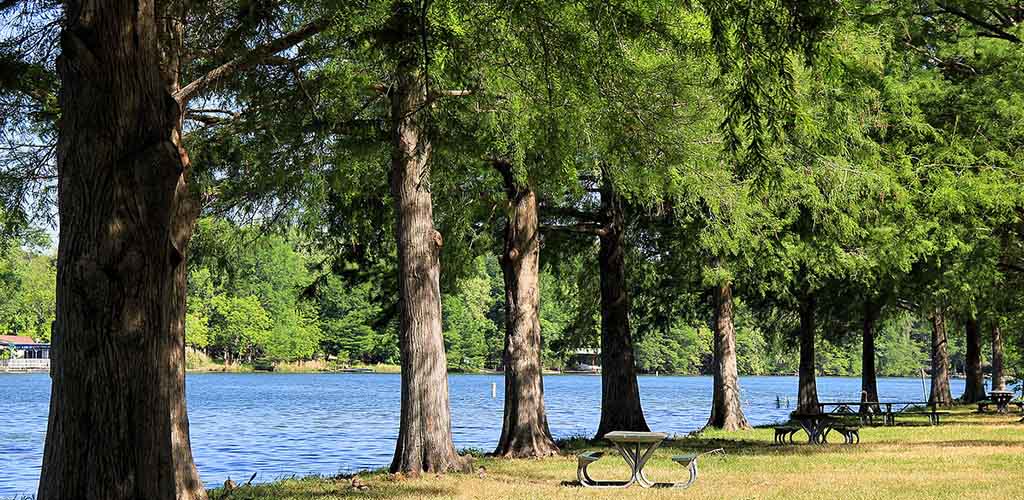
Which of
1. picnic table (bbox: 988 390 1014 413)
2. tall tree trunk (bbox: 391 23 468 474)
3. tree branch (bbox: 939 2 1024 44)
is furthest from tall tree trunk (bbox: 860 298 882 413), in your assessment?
tall tree trunk (bbox: 391 23 468 474)

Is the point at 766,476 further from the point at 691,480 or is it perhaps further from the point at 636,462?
the point at 636,462

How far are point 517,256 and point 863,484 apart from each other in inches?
319

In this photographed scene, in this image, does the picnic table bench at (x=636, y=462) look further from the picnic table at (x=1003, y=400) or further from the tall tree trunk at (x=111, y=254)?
the picnic table at (x=1003, y=400)

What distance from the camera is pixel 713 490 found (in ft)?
47.7

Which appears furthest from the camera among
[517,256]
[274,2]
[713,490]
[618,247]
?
[618,247]

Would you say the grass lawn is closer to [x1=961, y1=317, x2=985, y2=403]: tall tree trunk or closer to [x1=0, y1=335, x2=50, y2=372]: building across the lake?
[x1=961, y1=317, x2=985, y2=403]: tall tree trunk

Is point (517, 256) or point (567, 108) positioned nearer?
point (567, 108)

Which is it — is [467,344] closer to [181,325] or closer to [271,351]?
[271,351]

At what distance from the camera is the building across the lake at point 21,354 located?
127125 mm

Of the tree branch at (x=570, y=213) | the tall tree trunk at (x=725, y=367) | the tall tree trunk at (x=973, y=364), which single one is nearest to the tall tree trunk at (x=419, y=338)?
the tree branch at (x=570, y=213)

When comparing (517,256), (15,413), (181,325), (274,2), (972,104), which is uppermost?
(972,104)

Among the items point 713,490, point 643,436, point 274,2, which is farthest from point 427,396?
point 274,2

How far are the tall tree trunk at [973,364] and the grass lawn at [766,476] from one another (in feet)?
60.6

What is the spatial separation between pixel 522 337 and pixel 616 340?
19.4 feet
